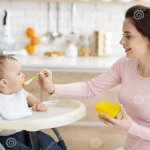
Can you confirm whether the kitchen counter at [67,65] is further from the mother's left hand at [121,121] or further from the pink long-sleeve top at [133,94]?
the mother's left hand at [121,121]

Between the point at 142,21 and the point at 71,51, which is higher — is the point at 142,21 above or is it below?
above

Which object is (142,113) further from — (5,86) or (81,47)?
(81,47)

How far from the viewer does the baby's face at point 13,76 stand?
1538 millimetres

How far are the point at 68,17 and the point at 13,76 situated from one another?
154cm

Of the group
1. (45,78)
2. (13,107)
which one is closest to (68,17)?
(45,78)

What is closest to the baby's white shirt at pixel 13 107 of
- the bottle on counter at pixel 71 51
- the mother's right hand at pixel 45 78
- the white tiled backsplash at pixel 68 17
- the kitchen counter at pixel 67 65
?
the mother's right hand at pixel 45 78

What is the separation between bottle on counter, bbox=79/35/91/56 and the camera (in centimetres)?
294

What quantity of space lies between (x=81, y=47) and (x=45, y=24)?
34cm

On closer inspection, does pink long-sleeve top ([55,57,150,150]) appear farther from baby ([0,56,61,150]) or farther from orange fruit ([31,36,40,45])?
orange fruit ([31,36,40,45])

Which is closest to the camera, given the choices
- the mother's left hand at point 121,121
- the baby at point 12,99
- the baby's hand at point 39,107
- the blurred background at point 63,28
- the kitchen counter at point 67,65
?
the mother's left hand at point 121,121

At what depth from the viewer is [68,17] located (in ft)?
9.86

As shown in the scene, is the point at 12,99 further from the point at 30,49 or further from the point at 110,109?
the point at 30,49

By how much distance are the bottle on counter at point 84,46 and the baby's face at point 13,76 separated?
4.64 ft

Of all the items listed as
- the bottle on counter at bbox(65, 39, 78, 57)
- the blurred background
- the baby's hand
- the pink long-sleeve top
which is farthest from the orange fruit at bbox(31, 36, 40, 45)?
the baby's hand
